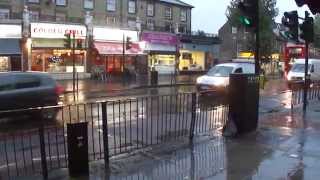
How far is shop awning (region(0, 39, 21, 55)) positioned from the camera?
3984 cm

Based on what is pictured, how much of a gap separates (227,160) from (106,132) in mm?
2064

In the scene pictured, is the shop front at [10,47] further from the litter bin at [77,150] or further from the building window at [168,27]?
the litter bin at [77,150]

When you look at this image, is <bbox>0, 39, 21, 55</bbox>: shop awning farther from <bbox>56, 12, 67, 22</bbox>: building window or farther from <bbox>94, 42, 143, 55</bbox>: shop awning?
<bbox>94, 42, 143, 55</bbox>: shop awning

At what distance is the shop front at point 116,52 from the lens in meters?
47.6

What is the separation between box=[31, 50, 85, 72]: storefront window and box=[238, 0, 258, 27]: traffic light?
103 feet

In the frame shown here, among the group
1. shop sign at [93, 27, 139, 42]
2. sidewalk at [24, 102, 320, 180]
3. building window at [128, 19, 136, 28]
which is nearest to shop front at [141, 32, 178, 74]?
building window at [128, 19, 136, 28]

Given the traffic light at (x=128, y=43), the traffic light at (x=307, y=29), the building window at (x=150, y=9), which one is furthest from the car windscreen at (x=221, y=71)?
the building window at (x=150, y=9)

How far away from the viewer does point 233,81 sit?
1179 centimetres

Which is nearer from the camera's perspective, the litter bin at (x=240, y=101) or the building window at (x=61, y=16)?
the litter bin at (x=240, y=101)

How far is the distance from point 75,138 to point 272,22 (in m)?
58.3

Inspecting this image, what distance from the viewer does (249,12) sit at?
12.6 metres

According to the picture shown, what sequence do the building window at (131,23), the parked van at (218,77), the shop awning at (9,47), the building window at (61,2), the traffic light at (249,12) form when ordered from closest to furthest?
the traffic light at (249,12) < the parked van at (218,77) < the shop awning at (9,47) < the building window at (61,2) < the building window at (131,23)

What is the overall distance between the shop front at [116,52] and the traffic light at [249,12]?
33505mm

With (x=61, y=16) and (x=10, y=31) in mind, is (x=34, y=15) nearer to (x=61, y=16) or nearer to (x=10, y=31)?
(x=61, y=16)
